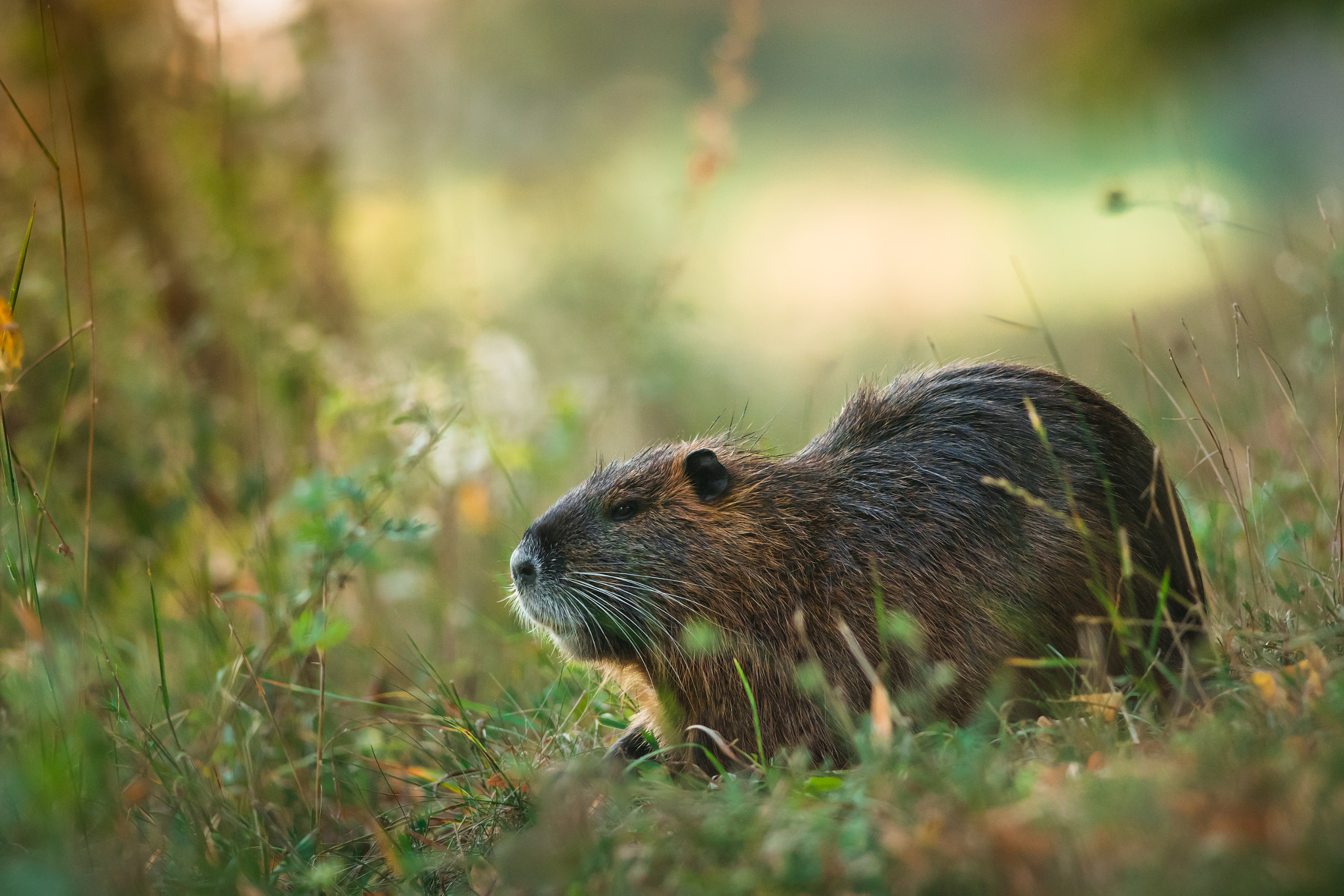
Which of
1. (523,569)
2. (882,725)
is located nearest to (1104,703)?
(882,725)

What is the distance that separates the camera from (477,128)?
7711 millimetres

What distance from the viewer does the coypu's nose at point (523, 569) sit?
8.99ft

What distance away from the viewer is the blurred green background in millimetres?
3738

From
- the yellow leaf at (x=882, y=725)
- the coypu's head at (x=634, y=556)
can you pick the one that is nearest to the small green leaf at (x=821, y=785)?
the yellow leaf at (x=882, y=725)

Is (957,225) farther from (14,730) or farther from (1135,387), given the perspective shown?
(14,730)

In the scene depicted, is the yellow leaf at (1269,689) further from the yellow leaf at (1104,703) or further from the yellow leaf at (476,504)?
the yellow leaf at (476,504)

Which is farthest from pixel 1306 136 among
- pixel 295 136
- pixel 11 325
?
pixel 11 325

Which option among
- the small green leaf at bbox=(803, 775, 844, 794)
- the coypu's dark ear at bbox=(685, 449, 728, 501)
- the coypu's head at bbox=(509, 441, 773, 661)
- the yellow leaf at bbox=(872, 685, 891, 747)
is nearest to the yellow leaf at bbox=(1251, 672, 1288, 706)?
the yellow leaf at bbox=(872, 685, 891, 747)

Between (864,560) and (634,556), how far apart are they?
60 centimetres

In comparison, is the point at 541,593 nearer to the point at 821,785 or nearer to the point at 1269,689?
the point at 821,785

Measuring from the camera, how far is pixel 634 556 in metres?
2.75

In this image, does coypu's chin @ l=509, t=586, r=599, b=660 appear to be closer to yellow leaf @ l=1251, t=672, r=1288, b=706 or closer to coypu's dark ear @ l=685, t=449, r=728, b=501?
coypu's dark ear @ l=685, t=449, r=728, b=501

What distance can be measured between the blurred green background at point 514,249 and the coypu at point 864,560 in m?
0.26

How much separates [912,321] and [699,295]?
1.55 m
